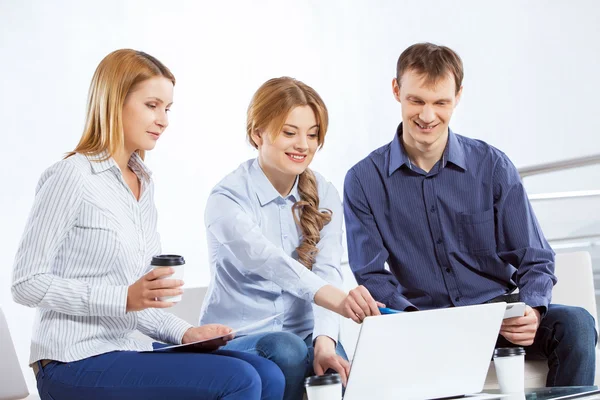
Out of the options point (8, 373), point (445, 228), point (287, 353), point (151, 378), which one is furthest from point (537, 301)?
point (8, 373)

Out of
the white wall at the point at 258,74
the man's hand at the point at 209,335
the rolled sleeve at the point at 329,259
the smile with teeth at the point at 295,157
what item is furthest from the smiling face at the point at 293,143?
the white wall at the point at 258,74

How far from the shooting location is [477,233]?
2.28m

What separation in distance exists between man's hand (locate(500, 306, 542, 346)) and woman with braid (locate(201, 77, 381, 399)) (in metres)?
0.45

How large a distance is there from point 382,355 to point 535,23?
403 inches

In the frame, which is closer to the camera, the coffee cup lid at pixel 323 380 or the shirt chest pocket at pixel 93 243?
the coffee cup lid at pixel 323 380

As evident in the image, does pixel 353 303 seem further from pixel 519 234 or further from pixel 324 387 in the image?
pixel 519 234

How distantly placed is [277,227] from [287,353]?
431 millimetres

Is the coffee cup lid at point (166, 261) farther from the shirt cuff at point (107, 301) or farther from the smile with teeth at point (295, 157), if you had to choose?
the smile with teeth at point (295, 157)

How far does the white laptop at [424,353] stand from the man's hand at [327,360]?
0.32 metres

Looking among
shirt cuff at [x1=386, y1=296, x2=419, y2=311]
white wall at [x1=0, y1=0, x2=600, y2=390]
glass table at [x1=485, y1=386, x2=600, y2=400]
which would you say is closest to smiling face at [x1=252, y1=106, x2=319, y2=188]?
shirt cuff at [x1=386, y1=296, x2=419, y2=311]

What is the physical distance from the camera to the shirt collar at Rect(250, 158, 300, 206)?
212cm

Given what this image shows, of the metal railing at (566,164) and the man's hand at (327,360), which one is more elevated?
the metal railing at (566,164)

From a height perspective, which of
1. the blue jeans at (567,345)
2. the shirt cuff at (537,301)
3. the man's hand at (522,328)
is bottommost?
the blue jeans at (567,345)

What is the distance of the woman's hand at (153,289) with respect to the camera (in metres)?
1.45
